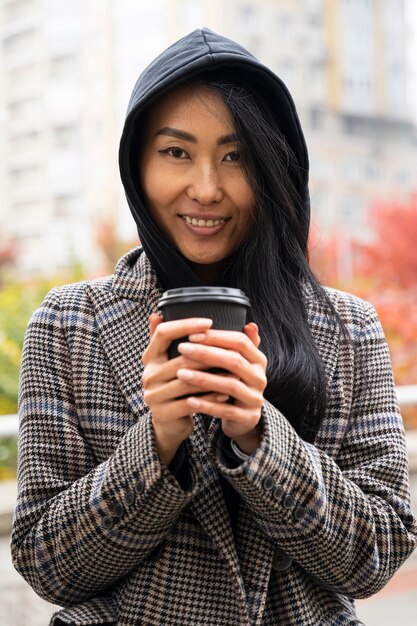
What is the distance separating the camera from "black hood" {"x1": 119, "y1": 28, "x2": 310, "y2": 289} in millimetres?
1377

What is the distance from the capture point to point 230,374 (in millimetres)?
1043

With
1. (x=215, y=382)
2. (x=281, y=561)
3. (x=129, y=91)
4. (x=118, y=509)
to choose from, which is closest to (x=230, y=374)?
(x=215, y=382)

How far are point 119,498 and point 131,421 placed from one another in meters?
0.19

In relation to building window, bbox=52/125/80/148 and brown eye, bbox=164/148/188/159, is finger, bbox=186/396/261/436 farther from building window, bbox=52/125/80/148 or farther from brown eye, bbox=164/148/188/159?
building window, bbox=52/125/80/148

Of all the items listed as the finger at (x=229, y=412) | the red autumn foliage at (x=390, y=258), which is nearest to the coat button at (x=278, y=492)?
the finger at (x=229, y=412)

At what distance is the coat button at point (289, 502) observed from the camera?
1.19m

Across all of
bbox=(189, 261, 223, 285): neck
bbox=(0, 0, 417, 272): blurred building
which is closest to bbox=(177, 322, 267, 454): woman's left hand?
bbox=(189, 261, 223, 285): neck

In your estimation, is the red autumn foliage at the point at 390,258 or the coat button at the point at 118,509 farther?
the red autumn foliage at the point at 390,258

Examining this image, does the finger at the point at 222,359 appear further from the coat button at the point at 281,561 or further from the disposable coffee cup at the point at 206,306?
the coat button at the point at 281,561

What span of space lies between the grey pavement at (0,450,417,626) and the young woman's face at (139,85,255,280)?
1.19m

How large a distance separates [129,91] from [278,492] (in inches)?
1484

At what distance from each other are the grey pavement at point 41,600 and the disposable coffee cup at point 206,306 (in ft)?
4.59

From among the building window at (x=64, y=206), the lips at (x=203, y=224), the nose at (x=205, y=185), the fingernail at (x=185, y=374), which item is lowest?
the building window at (x=64, y=206)

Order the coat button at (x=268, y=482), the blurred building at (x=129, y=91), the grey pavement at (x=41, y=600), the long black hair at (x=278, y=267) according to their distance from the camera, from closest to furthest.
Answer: the coat button at (x=268, y=482)
the long black hair at (x=278, y=267)
the grey pavement at (x=41, y=600)
the blurred building at (x=129, y=91)
